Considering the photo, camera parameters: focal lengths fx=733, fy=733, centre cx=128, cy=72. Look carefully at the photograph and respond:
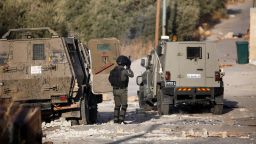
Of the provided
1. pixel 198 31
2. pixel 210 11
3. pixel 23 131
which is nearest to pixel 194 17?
pixel 198 31

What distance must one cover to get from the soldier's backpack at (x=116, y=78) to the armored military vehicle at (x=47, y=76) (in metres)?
0.69

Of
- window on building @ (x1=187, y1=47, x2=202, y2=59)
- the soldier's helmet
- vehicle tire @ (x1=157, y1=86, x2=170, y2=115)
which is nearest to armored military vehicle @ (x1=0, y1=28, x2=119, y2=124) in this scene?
the soldier's helmet

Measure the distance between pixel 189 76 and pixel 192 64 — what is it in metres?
0.38

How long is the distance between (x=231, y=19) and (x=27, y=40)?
204 feet

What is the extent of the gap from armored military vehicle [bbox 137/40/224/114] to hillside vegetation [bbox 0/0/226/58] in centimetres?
2204

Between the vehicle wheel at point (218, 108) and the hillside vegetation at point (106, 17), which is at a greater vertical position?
the hillside vegetation at point (106, 17)

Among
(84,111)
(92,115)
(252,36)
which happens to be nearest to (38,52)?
(84,111)

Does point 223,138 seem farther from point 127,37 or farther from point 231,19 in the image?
point 231,19

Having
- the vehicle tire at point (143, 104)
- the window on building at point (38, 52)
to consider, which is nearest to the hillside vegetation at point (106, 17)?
the vehicle tire at point (143, 104)

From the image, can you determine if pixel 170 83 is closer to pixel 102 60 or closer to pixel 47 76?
pixel 102 60

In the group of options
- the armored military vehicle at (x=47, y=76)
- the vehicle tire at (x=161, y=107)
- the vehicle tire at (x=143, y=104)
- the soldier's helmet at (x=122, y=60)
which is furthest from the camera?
the vehicle tire at (x=143, y=104)

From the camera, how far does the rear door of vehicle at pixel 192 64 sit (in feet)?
72.4

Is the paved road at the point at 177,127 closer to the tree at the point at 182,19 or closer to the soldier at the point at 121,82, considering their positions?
the soldier at the point at 121,82

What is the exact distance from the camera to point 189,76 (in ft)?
72.6
